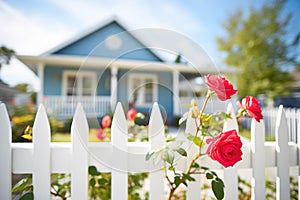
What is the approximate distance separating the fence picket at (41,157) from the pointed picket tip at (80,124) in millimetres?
93

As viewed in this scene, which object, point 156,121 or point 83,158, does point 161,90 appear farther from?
point 83,158

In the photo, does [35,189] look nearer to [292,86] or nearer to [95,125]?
[95,125]

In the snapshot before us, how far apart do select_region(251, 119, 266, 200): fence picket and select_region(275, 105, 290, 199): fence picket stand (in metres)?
0.08

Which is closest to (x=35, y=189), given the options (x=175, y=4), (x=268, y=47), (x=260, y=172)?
(x=260, y=172)

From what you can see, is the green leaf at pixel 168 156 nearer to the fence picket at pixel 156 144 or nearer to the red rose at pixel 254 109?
the fence picket at pixel 156 144

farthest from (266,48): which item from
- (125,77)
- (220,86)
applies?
(220,86)

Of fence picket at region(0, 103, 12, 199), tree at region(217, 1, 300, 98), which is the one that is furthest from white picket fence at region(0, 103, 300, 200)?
tree at region(217, 1, 300, 98)

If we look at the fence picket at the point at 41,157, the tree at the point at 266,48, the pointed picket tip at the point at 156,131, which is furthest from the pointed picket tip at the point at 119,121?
the tree at the point at 266,48

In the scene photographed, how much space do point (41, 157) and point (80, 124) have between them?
0.18 meters

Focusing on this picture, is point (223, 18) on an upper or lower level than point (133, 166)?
upper

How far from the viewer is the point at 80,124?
0.67m

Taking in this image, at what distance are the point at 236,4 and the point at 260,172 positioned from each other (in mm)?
13692

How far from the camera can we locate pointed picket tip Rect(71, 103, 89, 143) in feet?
2.20

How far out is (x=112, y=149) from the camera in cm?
69
